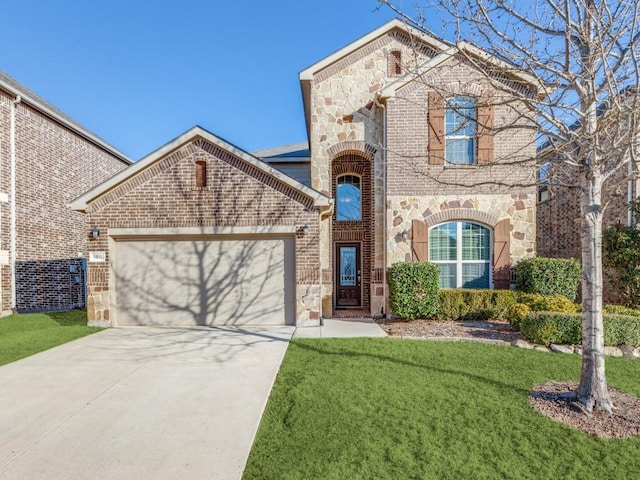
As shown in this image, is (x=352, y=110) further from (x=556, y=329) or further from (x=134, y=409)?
(x=134, y=409)

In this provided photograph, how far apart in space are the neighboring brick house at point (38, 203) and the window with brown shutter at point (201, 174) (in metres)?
7.11

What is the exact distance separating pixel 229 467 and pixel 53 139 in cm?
1425

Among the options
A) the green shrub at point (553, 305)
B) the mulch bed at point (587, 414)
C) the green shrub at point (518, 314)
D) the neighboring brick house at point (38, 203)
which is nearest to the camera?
the mulch bed at point (587, 414)

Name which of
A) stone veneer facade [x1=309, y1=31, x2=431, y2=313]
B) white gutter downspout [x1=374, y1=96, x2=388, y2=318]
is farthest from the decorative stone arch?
stone veneer facade [x1=309, y1=31, x2=431, y2=313]

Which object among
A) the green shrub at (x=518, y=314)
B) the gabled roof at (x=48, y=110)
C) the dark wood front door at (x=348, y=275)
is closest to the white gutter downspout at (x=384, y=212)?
the dark wood front door at (x=348, y=275)

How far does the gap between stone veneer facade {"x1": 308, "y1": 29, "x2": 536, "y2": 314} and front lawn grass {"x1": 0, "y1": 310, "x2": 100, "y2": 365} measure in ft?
21.1

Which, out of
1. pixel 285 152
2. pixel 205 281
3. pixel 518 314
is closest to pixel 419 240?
pixel 518 314

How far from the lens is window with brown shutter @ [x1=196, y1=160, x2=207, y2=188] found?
842cm

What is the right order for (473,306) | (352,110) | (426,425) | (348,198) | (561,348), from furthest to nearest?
1. (348,198)
2. (352,110)
3. (473,306)
4. (561,348)
5. (426,425)

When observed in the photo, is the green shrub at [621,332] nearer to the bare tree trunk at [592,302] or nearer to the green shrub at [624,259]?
the bare tree trunk at [592,302]

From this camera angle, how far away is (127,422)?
3.76 meters

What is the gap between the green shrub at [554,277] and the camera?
8758mm

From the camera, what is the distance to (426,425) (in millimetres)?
3586

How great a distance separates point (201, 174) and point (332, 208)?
Answer: 3.72 m
